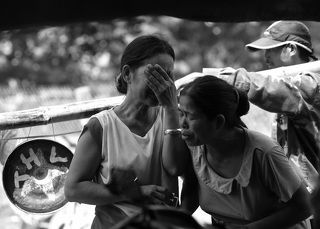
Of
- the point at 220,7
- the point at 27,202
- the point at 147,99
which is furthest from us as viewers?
the point at 27,202

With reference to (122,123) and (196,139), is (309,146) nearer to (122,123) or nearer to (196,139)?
(196,139)

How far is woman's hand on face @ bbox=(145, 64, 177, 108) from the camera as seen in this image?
2318 millimetres

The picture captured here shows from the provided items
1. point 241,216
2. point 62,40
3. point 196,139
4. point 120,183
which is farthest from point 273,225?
point 62,40

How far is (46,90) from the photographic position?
128 cm

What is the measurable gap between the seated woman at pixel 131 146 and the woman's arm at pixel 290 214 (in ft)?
1.24

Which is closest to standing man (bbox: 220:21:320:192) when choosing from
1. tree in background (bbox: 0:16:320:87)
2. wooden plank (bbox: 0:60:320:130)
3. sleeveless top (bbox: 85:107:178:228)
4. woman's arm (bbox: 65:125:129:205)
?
wooden plank (bbox: 0:60:320:130)

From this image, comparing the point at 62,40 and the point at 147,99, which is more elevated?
the point at 62,40

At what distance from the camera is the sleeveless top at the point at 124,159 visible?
2.34 m

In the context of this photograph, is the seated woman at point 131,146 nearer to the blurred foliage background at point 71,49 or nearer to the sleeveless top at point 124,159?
the sleeveless top at point 124,159

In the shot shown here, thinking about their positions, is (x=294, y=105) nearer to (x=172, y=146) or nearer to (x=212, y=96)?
(x=212, y=96)

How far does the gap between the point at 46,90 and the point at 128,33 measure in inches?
8.6

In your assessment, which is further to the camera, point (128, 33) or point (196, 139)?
point (196, 139)

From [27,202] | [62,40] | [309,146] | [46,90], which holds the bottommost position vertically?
[27,202]

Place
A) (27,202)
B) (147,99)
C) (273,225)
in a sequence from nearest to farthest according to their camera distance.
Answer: (273,225) < (147,99) < (27,202)
